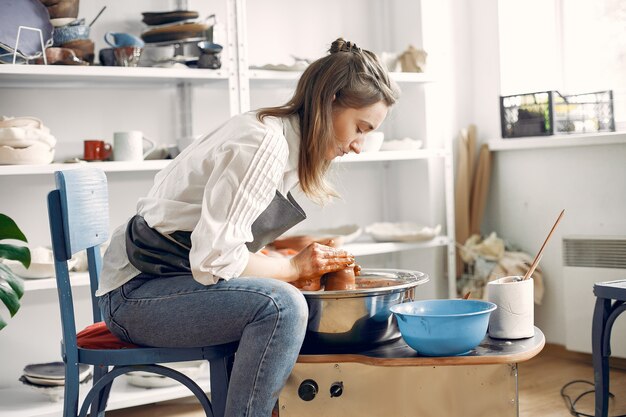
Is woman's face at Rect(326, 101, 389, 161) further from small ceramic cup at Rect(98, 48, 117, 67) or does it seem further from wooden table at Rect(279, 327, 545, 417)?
small ceramic cup at Rect(98, 48, 117, 67)

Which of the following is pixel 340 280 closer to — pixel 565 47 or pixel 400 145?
pixel 400 145

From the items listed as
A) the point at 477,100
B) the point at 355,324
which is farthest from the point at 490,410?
the point at 477,100

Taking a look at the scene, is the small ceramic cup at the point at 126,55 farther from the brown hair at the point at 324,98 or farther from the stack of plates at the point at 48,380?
the brown hair at the point at 324,98

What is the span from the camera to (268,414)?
1704mm

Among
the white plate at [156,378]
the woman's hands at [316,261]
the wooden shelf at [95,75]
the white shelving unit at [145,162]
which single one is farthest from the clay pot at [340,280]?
the wooden shelf at [95,75]

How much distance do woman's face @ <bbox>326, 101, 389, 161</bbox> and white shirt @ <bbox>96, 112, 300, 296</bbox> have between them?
99mm

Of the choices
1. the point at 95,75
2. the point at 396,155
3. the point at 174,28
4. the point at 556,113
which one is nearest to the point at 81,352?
the point at 95,75

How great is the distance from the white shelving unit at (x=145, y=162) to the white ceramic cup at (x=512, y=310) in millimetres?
1455

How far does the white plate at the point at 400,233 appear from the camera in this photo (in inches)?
142

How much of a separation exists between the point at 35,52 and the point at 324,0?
1479 millimetres

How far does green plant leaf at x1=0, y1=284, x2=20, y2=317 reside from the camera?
232 centimetres

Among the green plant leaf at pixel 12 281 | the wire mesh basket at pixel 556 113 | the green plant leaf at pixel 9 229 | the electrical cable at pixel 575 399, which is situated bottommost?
the electrical cable at pixel 575 399

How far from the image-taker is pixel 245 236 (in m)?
1.73

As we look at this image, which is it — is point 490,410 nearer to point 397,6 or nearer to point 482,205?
point 482,205
